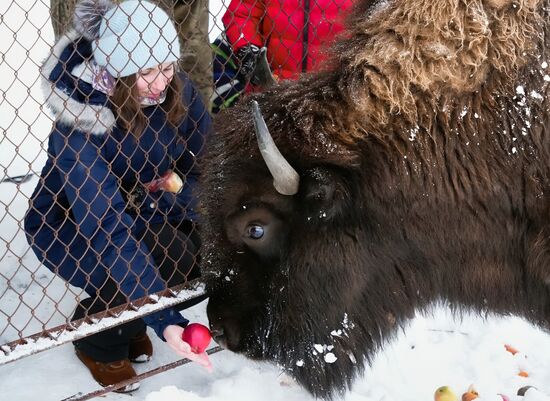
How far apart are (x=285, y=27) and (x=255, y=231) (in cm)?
202

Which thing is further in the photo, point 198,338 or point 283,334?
point 198,338

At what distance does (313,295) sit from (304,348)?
311 mm

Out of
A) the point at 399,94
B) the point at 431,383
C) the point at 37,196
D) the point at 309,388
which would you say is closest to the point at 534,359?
the point at 431,383

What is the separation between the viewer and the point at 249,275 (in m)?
3.21

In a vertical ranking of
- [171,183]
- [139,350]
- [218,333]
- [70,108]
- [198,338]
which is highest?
[70,108]

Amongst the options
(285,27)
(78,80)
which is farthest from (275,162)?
(285,27)

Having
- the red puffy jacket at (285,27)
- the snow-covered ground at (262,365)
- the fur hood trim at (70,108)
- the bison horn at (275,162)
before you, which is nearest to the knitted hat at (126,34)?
the fur hood trim at (70,108)

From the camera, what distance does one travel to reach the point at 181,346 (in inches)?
145

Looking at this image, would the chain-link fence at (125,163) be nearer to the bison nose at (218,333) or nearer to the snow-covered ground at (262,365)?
the snow-covered ground at (262,365)

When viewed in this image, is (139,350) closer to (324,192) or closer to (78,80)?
(78,80)

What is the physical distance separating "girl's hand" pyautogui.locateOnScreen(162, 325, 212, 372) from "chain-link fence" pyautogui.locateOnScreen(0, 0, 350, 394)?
0.55 feet

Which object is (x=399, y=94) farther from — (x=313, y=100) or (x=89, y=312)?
(x=89, y=312)

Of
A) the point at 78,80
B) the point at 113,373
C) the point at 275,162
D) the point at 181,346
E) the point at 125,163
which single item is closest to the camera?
the point at 275,162

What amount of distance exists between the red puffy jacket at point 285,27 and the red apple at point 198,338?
177 centimetres
